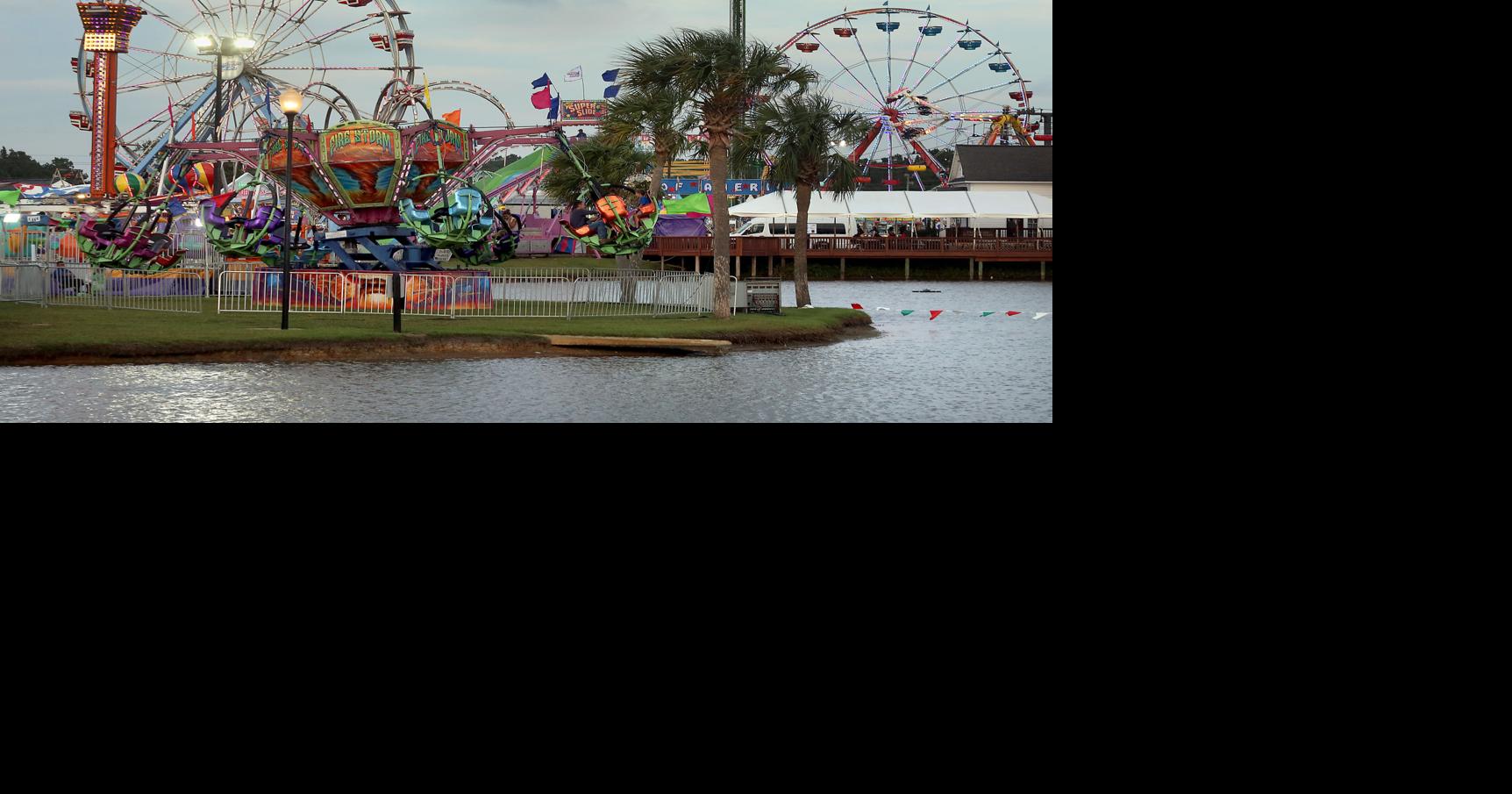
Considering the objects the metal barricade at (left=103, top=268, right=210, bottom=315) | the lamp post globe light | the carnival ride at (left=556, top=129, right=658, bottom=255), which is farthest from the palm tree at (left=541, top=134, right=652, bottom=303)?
the lamp post globe light

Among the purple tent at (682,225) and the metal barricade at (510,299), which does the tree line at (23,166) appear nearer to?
the purple tent at (682,225)

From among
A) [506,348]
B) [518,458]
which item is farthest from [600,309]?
[518,458]

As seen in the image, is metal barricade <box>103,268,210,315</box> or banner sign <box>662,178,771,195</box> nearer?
metal barricade <box>103,268,210,315</box>

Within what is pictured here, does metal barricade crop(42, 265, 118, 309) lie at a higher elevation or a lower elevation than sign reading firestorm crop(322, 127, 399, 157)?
lower

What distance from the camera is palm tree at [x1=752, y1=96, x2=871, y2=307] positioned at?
1029 inches

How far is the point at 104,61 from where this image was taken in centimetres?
2594

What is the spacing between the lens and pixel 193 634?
10.7 ft

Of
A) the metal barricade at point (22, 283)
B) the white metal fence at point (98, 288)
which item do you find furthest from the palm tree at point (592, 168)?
the metal barricade at point (22, 283)

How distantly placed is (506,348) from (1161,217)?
13087 millimetres

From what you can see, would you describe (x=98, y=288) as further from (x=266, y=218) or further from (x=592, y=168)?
(x=592, y=168)

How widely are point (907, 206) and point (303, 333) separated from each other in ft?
89.5

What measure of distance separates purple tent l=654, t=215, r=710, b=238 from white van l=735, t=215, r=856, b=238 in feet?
4.38

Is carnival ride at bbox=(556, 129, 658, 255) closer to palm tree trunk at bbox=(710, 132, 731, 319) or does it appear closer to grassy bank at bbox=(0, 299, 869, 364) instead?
palm tree trunk at bbox=(710, 132, 731, 319)

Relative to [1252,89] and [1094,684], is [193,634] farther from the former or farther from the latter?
[1252,89]
